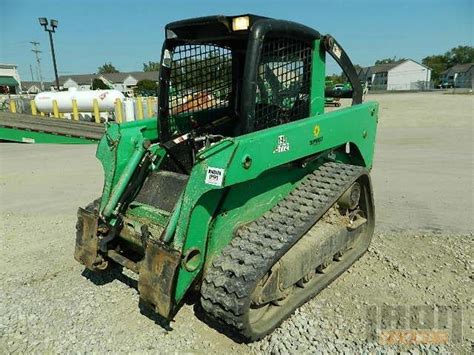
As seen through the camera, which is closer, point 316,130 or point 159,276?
point 159,276

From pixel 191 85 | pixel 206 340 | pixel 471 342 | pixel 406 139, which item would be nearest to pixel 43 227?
pixel 191 85

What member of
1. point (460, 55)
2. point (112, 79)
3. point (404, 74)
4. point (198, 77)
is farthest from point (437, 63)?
point (198, 77)

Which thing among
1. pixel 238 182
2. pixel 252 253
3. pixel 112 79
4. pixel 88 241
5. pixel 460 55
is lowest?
pixel 88 241

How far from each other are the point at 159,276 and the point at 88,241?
99 centimetres

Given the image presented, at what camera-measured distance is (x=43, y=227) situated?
488cm

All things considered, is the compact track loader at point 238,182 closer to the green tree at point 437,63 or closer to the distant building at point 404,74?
the distant building at point 404,74

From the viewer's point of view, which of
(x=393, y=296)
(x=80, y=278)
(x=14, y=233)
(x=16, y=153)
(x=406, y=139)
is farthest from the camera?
(x=406, y=139)

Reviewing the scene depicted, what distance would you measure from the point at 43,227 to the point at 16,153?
6.37m

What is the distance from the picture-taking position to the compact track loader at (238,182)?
2480mm

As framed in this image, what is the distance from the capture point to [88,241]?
10.4 feet

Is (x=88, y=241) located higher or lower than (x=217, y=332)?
higher

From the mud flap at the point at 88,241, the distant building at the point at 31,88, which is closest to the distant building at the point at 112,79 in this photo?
the distant building at the point at 31,88

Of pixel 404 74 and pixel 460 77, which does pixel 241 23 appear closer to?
pixel 404 74

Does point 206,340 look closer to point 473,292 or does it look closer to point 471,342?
point 471,342
